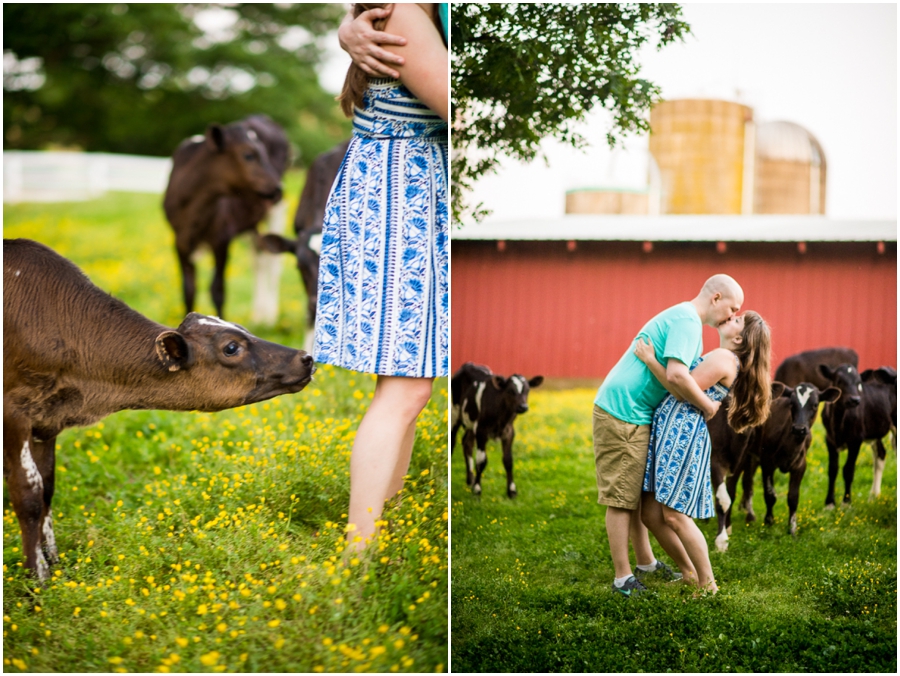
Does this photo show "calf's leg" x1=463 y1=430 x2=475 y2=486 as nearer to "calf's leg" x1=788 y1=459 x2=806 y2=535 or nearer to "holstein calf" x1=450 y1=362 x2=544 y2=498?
"holstein calf" x1=450 y1=362 x2=544 y2=498

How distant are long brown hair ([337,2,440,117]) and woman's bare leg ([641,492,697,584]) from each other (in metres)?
1.84

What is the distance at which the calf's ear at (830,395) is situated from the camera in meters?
3.55

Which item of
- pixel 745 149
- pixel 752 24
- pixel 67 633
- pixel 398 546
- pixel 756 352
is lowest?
pixel 67 633

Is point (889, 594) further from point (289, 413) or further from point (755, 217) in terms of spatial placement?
point (289, 413)

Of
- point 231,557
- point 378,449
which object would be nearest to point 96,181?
point 231,557

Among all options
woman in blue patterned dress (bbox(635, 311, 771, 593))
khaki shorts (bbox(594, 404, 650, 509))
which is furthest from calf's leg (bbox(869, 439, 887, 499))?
khaki shorts (bbox(594, 404, 650, 509))

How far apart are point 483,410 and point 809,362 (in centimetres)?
138

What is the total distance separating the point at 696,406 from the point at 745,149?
1.13 metres

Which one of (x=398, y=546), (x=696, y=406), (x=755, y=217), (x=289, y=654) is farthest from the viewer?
(x=755, y=217)

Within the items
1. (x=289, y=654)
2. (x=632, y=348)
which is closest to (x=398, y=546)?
(x=289, y=654)

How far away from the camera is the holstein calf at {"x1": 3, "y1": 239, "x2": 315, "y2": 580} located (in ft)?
11.0

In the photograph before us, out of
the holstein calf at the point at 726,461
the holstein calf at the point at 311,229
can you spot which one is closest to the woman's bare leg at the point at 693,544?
the holstein calf at the point at 726,461

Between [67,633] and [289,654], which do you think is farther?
[67,633]

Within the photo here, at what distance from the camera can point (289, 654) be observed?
2.69m
